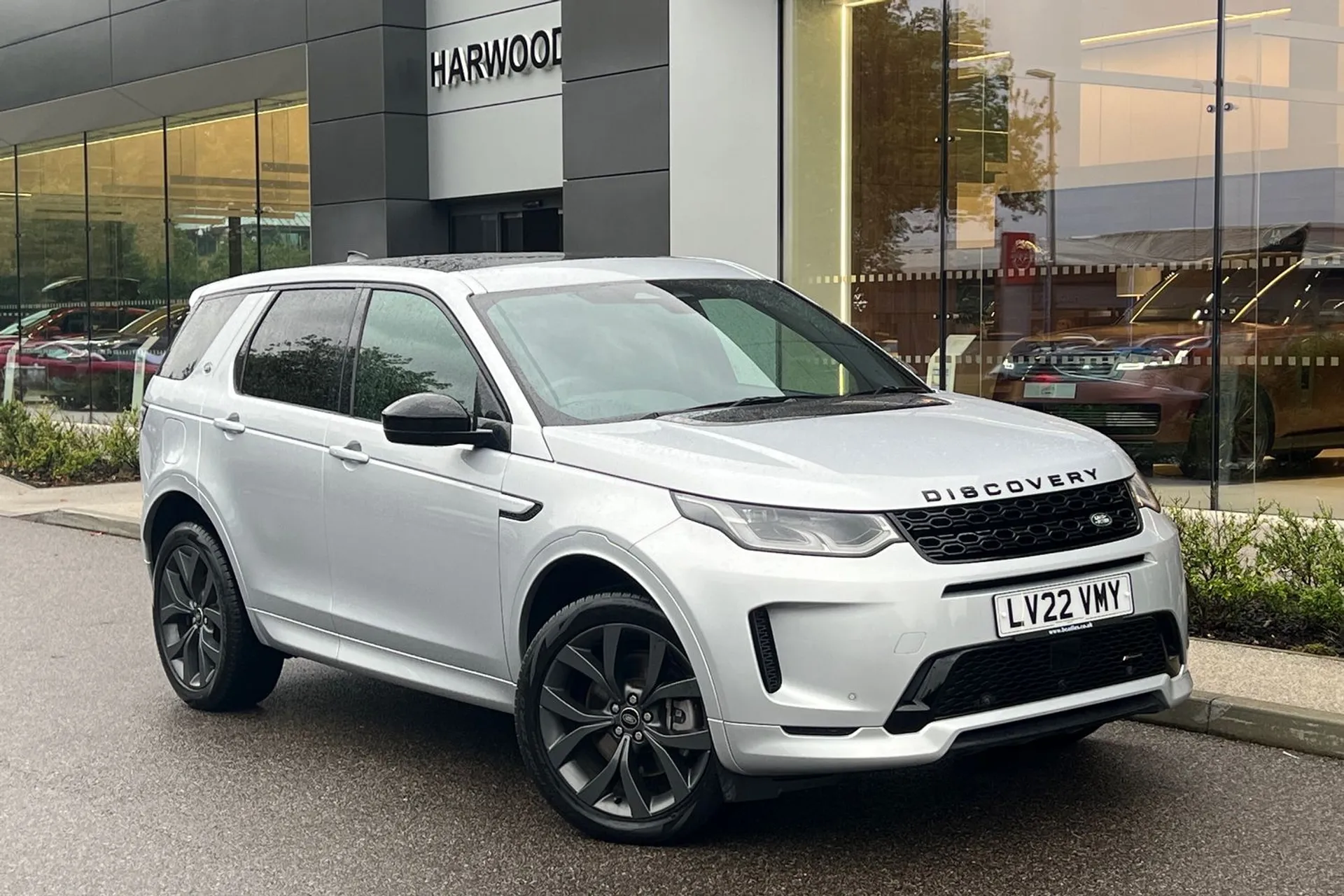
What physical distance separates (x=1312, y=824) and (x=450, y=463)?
302 centimetres

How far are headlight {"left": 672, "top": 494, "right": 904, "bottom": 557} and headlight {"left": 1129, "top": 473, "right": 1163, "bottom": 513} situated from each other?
1032 mm

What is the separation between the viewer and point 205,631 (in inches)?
270

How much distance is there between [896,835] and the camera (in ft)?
16.5

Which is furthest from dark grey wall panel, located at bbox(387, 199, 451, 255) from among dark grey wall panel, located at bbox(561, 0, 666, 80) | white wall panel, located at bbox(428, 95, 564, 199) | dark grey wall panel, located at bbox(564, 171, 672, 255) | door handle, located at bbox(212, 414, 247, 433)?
door handle, located at bbox(212, 414, 247, 433)

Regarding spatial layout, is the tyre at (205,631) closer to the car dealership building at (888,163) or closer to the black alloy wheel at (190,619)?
the black alloy wheel at (190,619)

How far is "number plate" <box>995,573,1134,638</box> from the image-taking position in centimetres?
449

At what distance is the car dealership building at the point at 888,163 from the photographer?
12117 millimetres

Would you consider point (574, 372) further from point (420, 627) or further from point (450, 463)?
point (420, 627)

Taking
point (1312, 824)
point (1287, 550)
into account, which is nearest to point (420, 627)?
point (1312, 824)

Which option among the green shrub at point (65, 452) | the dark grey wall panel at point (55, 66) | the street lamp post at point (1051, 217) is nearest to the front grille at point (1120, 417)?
the street lamp post at point (1051, 217)

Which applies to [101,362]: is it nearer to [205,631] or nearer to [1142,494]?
[205,631]

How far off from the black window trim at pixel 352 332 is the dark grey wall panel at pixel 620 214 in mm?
8364

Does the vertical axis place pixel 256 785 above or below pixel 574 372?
below

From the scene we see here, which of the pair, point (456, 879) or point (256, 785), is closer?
point (456, 879)
